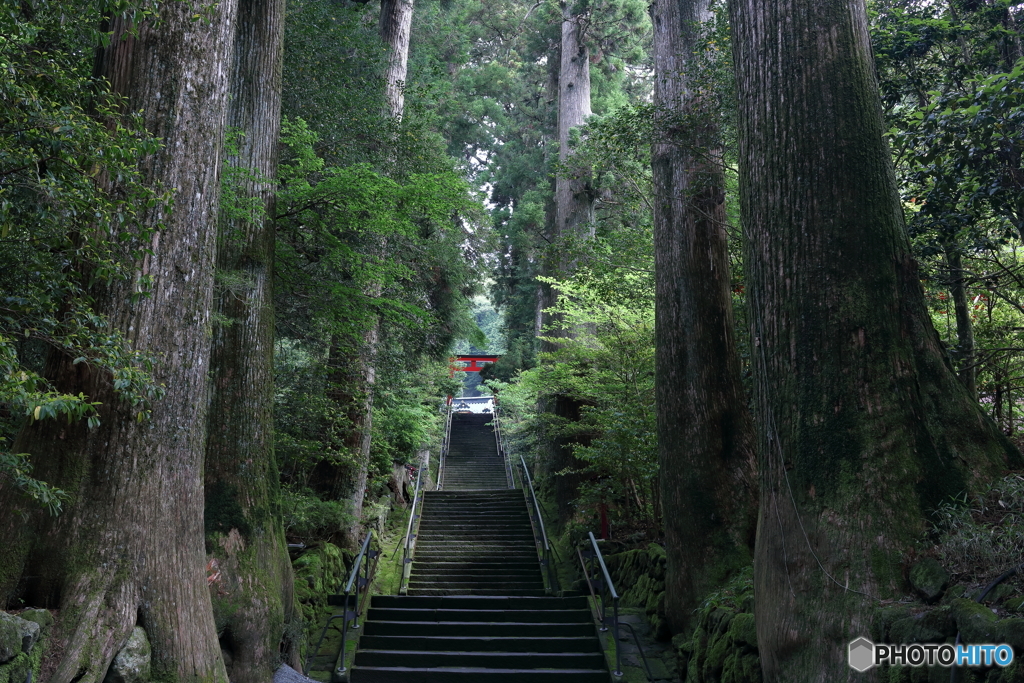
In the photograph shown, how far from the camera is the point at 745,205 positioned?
4793 mm

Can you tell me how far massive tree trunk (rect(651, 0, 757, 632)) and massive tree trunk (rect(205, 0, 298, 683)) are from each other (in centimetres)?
353

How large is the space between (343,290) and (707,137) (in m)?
4.16

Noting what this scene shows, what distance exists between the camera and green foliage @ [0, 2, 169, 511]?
2887mm

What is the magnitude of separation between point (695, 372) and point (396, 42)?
890 cm

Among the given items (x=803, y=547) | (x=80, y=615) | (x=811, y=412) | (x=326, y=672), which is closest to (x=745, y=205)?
(x=811, y=412)

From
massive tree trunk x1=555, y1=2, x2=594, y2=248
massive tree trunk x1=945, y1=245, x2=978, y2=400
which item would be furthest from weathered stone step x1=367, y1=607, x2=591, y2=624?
massive tree trunk x1=555, y1=2, x2=594, y2=248

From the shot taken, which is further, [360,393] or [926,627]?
[360,393]

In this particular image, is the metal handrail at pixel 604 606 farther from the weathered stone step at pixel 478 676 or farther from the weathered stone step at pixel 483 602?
the weathered stone step at pixel 483 602

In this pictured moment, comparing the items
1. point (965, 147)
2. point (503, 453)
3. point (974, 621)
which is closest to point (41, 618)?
point (974, 621)

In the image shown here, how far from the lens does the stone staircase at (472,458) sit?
21.1 metres

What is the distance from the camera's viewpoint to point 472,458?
2381 cm

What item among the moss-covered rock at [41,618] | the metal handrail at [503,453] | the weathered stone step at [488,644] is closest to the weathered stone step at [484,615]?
the weathered stone step at [488,644]

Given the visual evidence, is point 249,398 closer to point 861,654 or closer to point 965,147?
point 861,654

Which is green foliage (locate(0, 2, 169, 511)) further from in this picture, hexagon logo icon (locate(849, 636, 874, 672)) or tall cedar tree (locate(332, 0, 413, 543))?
tall cedar tree (locate(332, 0, 413, 543))
